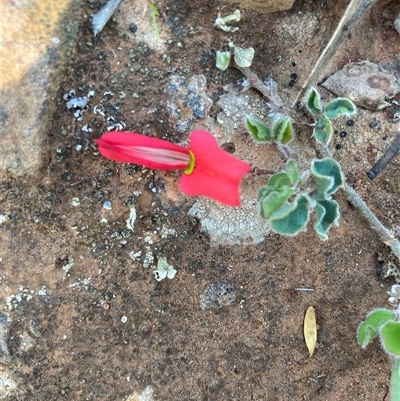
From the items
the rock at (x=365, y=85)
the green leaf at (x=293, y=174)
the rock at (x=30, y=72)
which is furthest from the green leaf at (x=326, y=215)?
the rock at (x=30, y=72)

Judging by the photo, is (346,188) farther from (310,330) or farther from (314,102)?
(310,330)

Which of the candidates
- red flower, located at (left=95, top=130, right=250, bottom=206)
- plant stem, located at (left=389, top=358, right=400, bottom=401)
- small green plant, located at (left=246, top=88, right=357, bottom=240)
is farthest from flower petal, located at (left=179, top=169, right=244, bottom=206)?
plant stem, located at (left=389, top=358, right=400, bottom=401)

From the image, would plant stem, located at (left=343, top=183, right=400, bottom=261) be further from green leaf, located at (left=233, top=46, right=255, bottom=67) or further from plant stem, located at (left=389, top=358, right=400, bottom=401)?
green leaf, located at (left=233, top=46, right=255, bottom=67)

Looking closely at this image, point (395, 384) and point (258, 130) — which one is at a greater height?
point (258, 130)


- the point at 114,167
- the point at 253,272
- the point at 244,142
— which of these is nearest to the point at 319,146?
the point at 244,142

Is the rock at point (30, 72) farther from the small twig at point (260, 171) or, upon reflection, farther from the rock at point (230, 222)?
the small twig at point (260, 171)

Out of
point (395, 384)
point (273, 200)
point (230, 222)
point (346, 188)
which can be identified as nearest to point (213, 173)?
point (273, 200)

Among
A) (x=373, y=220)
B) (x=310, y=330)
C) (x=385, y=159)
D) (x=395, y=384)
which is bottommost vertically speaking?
(x=310, y=330)
